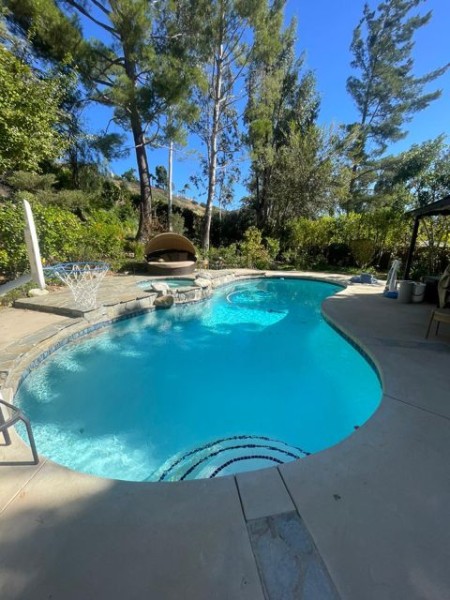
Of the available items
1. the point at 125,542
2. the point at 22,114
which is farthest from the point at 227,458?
the point at 22,114

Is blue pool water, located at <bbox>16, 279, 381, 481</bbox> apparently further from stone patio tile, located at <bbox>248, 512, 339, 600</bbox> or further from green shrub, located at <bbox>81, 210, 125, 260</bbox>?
green shrub, located at <bbox>81, 210, 125, 260</bbox>

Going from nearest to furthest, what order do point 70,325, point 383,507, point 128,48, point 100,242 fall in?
point 383,507 → point 70,325 → point 100,242 → point 128,48

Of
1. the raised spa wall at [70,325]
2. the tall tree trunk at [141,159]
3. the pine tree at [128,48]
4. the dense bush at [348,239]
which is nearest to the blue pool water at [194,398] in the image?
the raised spa wall at [70,325]

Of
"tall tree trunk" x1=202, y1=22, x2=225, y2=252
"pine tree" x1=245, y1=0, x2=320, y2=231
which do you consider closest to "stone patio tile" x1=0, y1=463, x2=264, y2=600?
"tall tree trunk" x1=202, y1=22, x2=225, y2=252

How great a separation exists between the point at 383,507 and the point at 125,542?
138cm

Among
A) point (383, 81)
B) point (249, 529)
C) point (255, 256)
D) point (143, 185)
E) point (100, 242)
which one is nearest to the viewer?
point (249, 529)

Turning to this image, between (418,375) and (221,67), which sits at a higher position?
(221,67)

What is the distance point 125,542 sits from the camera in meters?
1.38

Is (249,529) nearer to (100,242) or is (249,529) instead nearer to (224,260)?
(100,242)

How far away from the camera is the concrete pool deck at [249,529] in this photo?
1.21 meters

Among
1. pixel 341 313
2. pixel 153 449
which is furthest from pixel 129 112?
pixel 153 449

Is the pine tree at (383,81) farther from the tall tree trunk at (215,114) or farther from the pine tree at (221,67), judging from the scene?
the tall tree trunk at (215,114)

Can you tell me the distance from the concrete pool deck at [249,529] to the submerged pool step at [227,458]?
888 mm

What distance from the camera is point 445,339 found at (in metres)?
4.05
